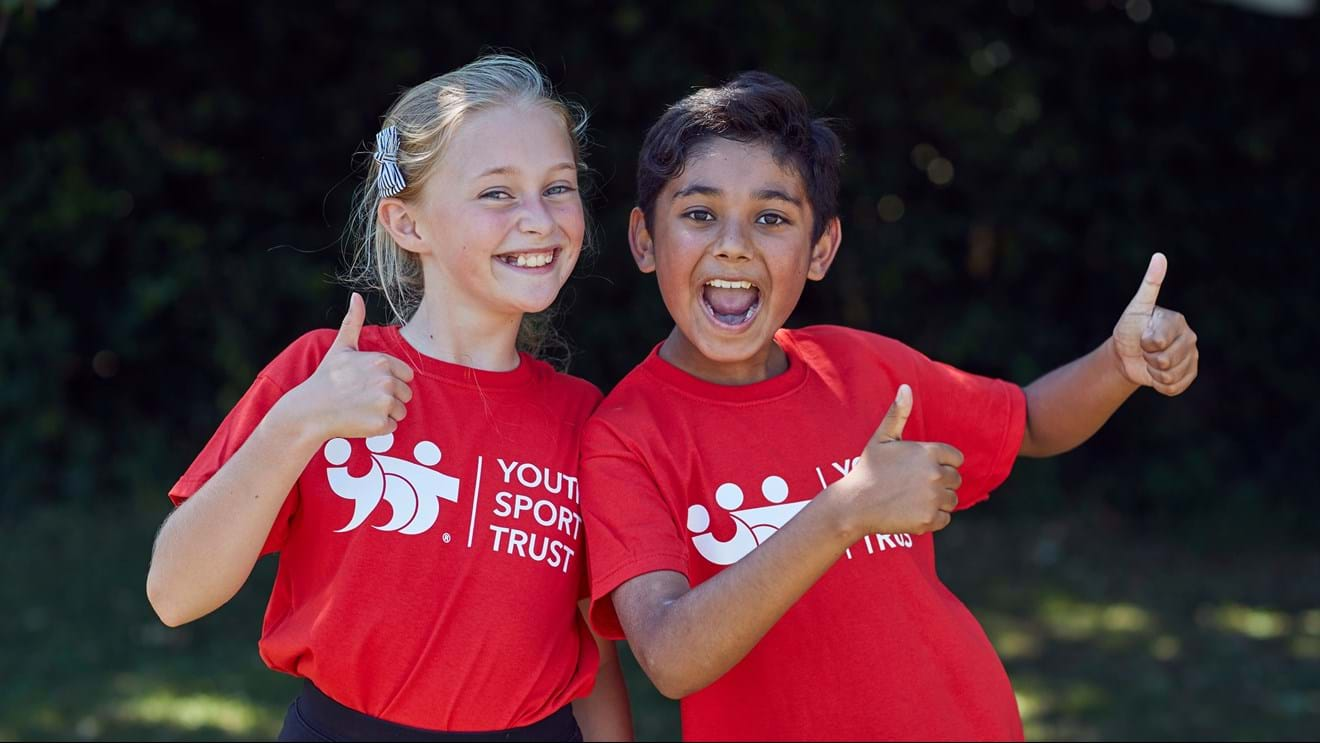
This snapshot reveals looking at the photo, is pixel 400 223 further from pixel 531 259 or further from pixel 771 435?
pixel 771 435

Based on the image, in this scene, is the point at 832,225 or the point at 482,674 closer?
the point at 482,674

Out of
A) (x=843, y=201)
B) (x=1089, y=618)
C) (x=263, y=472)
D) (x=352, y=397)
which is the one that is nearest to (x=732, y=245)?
(x=352, y=397)

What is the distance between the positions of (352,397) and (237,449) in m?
0.21

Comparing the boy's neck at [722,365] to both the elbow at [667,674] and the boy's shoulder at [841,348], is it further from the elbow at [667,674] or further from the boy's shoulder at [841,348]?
the elbow at [667,674]

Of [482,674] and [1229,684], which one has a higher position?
[1229,684]

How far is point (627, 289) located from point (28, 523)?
2.67 m

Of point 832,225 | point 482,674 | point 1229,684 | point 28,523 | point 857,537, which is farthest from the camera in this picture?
point 28,523

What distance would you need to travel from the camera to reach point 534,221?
2.26 meters

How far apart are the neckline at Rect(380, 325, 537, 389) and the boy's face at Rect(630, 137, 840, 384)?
1.02 feet

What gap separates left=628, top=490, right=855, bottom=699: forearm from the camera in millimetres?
1892

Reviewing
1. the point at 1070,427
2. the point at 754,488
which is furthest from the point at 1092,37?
the point at 754,488

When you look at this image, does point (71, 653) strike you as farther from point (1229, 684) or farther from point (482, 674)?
point (1229, 684)

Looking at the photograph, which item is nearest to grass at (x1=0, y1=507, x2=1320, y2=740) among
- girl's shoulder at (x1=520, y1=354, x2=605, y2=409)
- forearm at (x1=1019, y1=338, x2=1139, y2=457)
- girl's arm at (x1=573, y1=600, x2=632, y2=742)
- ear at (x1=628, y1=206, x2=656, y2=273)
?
girl's arm at (x1=573, y1=600, x2=632, y2=742)

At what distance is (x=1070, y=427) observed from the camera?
8.38 feet
